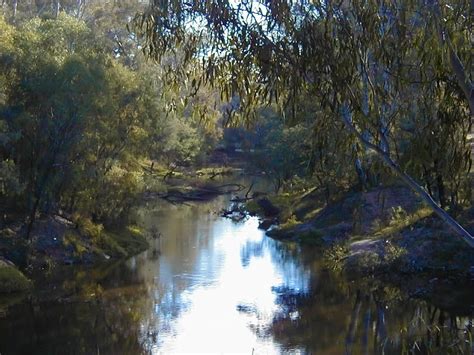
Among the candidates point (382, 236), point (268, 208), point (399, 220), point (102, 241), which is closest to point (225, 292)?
point (382, 236)

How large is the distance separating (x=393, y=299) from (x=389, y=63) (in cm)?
1063

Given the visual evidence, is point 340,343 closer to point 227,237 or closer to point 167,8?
point 167,8

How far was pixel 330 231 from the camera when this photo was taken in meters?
25.8

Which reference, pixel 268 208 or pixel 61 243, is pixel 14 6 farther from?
pixel 61 243

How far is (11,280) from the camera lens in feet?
60.4

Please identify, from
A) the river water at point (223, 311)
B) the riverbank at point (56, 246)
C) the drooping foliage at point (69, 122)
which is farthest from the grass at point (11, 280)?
the drooping foliage at point (69, 122)

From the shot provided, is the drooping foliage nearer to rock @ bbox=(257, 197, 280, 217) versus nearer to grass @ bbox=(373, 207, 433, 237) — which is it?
grass @ bbox=(373, 207, 433, 237)

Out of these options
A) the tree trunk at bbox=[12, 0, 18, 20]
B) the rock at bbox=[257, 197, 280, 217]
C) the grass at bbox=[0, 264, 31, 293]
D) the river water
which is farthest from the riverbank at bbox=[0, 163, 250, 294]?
the tree trunk at bbox=[12, 0, 18, 20]

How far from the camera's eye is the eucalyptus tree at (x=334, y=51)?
22.4 feet

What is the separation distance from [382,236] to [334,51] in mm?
15728

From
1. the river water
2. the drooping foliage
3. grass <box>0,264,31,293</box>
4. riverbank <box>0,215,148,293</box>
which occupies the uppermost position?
the drooping foliage

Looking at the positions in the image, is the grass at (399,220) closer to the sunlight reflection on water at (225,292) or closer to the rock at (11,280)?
the sunlight reflection on water at (225,292)

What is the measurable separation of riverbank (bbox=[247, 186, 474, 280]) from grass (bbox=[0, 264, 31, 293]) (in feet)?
29.3

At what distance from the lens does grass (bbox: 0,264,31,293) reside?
18234 millimetres
